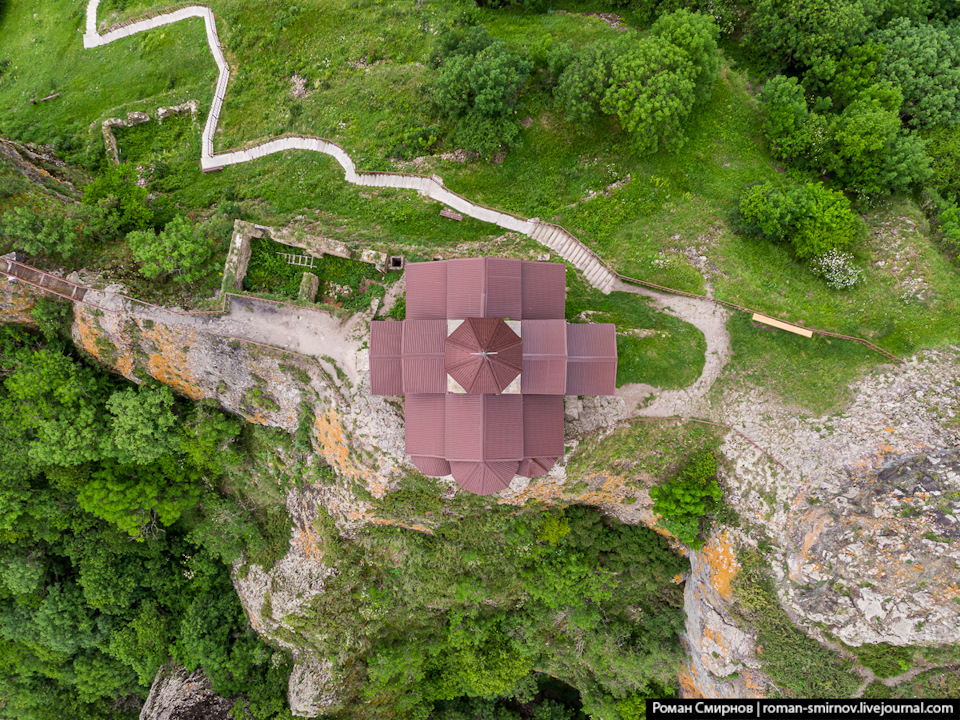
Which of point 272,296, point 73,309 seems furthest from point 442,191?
point 73,309

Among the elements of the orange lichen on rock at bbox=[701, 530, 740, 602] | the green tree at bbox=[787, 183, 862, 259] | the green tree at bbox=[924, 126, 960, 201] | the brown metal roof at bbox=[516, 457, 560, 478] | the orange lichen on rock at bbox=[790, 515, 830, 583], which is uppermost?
the green tree at bbox=[924, 126, 960, 201]

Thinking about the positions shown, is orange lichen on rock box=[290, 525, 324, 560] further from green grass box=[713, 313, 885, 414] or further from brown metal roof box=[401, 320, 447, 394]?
green grass box=[713, 313, 885, 414]

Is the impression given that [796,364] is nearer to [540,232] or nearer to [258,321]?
[540,232]

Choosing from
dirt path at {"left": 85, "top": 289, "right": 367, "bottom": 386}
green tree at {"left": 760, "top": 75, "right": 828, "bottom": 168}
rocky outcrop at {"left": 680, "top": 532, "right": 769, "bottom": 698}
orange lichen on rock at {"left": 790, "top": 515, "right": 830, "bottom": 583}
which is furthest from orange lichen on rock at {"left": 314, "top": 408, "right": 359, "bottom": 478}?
green tree at {"left": 760, "top": 75, "right": 828, "bottom": 168}

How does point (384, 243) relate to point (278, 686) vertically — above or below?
above

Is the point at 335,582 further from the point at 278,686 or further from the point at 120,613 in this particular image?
the point at 120,613

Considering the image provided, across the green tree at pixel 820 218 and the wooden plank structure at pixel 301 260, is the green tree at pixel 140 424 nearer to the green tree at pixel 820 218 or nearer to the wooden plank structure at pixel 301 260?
the wooden plank structure at pixel 301 260

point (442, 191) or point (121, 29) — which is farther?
point (121, 29)

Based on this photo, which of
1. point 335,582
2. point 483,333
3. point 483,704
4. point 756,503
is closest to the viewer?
point 483,333
